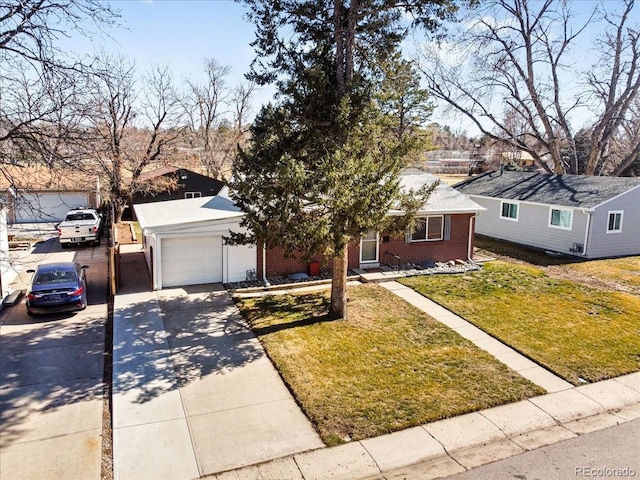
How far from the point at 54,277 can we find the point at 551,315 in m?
14.5

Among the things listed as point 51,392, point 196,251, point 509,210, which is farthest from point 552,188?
point 51,392

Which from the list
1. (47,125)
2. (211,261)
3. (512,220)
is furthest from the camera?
(512,220)

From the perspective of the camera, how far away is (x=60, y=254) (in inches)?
862

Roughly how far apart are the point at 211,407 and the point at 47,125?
5477mm

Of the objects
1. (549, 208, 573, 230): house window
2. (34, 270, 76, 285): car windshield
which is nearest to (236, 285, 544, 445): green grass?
(34, 270, 76, 285): car windshield

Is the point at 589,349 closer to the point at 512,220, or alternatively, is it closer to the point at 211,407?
the point at 211,407

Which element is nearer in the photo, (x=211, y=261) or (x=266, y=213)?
(x=266, y=213)

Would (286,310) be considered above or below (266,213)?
below

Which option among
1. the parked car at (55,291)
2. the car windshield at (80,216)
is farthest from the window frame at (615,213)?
the car windshield at (80,216)

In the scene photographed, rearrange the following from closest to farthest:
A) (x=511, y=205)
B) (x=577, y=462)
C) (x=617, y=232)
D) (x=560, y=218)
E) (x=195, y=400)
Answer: (x=577, y=462)
(x=195, y=400)
(x=617, y=232)
(x=560, y=218)
(x=511, y=205)

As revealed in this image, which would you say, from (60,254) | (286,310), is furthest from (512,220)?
(60,254)

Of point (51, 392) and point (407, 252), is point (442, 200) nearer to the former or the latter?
point (407, 252)

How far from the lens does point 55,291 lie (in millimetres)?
13273

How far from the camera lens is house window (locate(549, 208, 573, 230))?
22.3 m
